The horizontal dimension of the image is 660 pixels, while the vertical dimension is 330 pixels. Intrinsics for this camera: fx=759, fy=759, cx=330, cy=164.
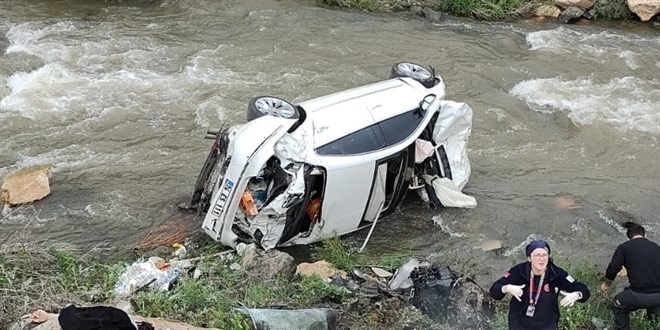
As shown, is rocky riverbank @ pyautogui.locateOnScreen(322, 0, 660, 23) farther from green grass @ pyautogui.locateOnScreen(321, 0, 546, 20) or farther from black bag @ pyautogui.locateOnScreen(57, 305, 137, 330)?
black bag @ pyautogui.locateOnScreen(57, 305, 137, 330)

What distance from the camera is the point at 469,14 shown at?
1670cm

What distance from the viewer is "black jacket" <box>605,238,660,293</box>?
6500 mm

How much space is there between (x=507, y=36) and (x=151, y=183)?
28.5 ft

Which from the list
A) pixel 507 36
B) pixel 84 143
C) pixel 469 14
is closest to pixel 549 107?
pixel 507 36

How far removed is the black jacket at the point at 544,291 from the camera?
18.7 feet

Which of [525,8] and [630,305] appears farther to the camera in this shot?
[525,8]

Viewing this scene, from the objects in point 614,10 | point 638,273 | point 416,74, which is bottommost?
point 614,10

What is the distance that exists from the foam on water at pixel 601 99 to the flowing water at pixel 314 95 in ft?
0.12

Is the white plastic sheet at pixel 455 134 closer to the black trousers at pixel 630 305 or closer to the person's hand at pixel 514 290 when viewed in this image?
the black trousers at pixel 630 305

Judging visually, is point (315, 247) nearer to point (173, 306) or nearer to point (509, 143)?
point (173, 306)

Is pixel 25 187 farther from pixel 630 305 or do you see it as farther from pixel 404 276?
pixel 630 305

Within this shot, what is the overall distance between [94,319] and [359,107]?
173 inches

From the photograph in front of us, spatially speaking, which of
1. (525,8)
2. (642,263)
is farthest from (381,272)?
(525,8)

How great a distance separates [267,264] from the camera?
25.1 ft
